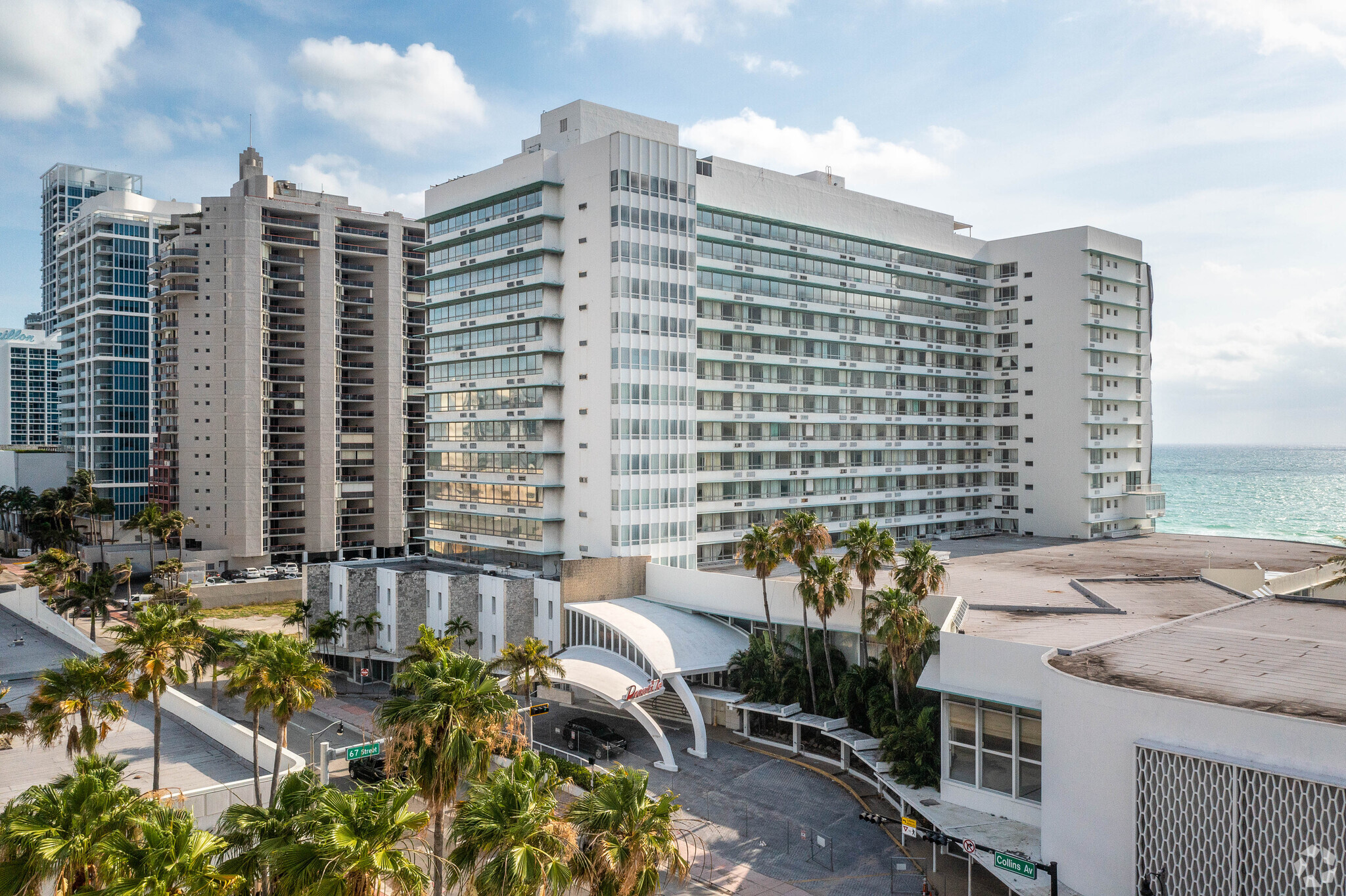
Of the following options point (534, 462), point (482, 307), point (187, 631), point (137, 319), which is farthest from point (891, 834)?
point (137, 319)

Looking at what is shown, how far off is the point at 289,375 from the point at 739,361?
77.0 metres

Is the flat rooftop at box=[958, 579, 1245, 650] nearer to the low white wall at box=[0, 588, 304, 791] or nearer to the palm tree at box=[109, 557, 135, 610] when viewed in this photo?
the low white wall at box=[0, 588, 304, 791]

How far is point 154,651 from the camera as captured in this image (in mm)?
35625

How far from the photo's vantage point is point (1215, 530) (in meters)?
173

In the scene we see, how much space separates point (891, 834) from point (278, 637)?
94.0 ft

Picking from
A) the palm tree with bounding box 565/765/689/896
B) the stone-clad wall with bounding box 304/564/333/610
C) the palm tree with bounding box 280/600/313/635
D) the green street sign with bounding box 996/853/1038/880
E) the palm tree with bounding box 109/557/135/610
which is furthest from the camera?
the palm tree with bounding box 109/557/135/610

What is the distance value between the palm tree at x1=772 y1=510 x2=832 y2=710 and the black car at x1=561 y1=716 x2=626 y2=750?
469 inches

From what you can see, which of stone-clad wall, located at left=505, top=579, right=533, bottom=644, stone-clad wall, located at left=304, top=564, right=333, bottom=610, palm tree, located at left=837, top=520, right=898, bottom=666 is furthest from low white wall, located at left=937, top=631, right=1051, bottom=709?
stone-clad wall, located at left=304, top=564, right=333, bottom=610

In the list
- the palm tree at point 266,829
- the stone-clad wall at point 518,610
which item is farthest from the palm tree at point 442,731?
the stone-clad wall at point 518,610

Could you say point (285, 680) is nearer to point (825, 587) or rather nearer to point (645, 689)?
point (645, 689)

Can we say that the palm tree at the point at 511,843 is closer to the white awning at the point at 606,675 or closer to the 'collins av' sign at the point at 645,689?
the 'collins av' sign at the point at 645,689

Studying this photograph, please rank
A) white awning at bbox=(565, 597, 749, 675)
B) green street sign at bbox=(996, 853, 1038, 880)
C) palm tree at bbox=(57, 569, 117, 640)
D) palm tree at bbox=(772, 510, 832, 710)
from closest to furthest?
green street sign at bbox=(996, 853, 1038, 880)
palm tree at bbox=(772, 510, 832, 710)
white awning at bbox=(565, 597, 749, 675)
palm tree at bbox=(57, 569, 117, 640)

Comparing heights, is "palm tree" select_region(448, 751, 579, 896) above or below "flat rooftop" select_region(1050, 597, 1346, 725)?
below

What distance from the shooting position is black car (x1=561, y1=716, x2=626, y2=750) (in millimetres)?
51281
